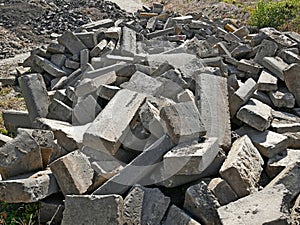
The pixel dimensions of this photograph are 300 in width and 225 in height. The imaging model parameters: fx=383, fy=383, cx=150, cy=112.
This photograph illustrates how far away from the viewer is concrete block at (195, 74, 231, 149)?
5035mm

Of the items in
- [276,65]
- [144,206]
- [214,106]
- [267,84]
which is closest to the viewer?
[144,206]

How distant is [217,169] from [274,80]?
8.54 ft

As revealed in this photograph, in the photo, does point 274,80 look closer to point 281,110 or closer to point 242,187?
point 281,110

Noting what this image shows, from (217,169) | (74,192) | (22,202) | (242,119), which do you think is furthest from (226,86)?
A: (22,202)

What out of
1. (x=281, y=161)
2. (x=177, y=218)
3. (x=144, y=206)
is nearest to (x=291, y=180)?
(x=281, y=161)

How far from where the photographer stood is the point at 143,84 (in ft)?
19.7

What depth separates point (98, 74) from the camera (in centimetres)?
702

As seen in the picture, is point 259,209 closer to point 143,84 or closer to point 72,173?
point 72,173

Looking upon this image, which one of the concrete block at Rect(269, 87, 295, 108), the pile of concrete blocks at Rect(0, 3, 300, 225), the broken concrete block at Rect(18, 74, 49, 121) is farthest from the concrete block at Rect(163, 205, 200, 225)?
the broken concrete block at Rect(18, 74, 49, 121)

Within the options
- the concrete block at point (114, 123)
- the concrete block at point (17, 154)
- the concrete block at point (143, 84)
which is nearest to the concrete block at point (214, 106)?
the concrete block at point (143, 84)

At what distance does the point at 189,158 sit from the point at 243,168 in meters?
0.69

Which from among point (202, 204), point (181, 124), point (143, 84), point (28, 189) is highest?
point (181, 124)

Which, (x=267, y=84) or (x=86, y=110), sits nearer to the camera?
(x=86, y=110)

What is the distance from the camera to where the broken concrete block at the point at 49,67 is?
866cm
